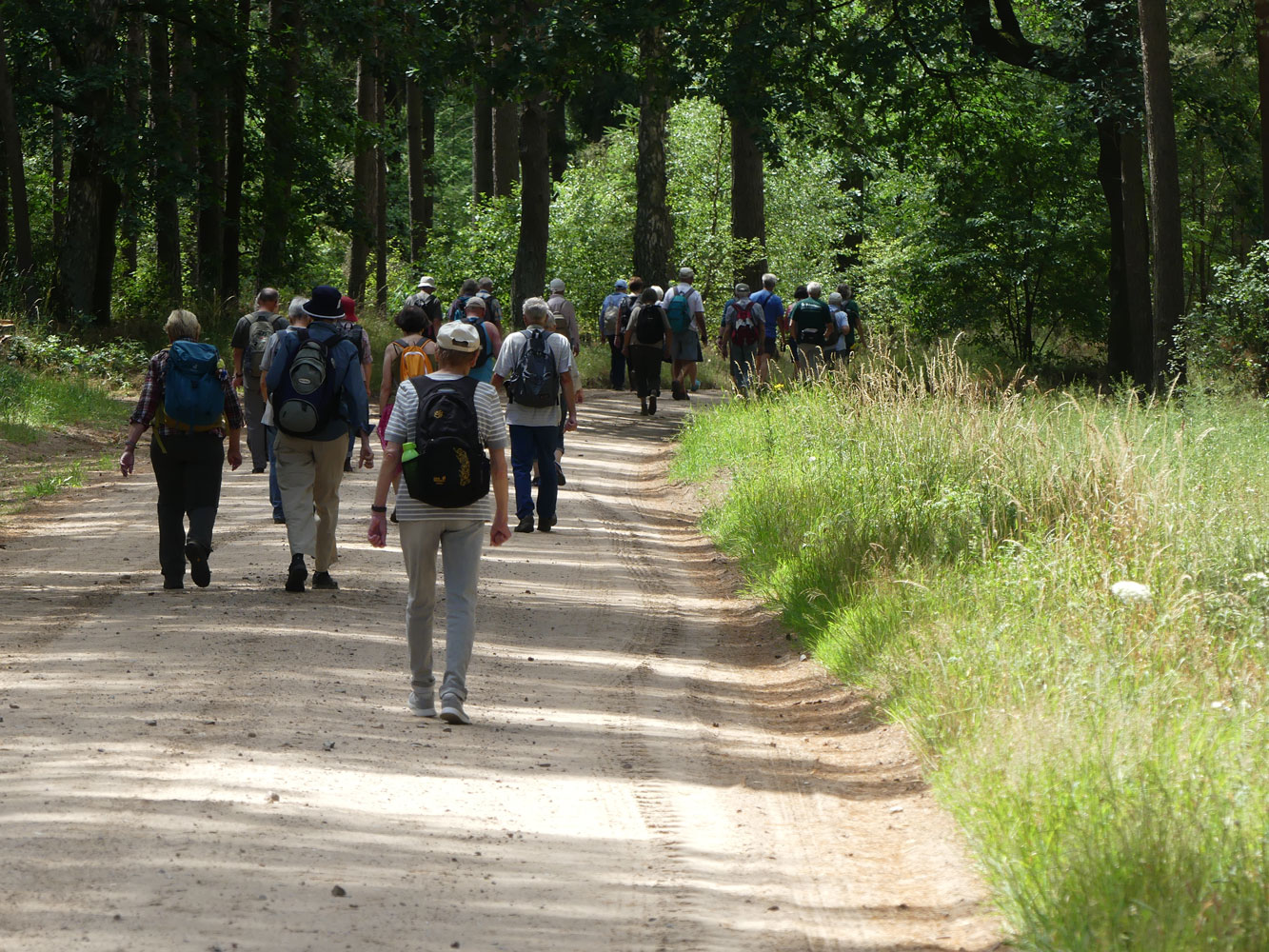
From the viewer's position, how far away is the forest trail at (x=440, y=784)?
5.06 metres

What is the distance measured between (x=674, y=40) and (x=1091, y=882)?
18953 millimetres

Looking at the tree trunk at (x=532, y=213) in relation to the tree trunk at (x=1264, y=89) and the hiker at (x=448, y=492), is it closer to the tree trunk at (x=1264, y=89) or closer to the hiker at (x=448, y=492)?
the tree trunk at (x=1264, y=89)

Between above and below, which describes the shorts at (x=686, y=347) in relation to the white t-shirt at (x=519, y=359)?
above

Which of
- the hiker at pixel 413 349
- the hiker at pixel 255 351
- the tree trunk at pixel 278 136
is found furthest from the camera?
the tree trunk at pixel 278 136

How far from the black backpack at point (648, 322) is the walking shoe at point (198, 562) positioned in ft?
39.9

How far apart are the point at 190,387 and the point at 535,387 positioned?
3.68 meters

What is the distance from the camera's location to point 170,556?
10781 mm

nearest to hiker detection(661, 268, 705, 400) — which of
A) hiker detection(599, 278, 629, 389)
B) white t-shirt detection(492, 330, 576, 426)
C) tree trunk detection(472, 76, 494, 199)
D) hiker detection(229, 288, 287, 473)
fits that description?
hiker detection(599, 278, 629, 389)

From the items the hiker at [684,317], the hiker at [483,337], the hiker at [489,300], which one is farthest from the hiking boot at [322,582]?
the hiker at [684,317]

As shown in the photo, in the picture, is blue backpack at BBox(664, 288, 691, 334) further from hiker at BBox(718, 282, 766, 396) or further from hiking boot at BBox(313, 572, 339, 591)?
hiking boot at BBox(313, 572, 339, 591)

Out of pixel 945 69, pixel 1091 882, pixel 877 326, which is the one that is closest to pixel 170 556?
pixel 1091 882

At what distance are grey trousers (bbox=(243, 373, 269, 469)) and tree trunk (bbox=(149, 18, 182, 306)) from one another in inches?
434

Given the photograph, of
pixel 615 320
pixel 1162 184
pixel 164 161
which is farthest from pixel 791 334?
pixel 164 161

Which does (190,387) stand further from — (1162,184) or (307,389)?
(1162,184)
